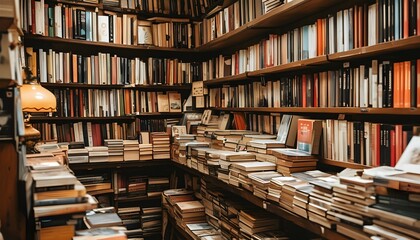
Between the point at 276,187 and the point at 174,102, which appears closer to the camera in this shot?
the point at 276,187

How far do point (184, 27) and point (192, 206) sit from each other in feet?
6.74

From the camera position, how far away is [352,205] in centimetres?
156

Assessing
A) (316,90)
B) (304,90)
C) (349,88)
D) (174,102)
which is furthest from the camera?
(174,102)

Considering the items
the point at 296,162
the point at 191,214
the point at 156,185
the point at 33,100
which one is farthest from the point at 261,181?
the point at 156,185

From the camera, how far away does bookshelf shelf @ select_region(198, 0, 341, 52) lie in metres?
2.30

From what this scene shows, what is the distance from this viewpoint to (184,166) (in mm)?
3680

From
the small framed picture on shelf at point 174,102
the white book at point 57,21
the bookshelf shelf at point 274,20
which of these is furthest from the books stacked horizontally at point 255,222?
the white book at point 57,21

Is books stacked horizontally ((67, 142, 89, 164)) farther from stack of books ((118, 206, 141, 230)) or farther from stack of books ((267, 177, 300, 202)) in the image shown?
stack of books ((267, 177, 300, 202))

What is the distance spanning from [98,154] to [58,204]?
221 centimetres

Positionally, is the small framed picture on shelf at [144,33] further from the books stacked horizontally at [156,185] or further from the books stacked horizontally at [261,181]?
the books stacked horizontally at [261,181]

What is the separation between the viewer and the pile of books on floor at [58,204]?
4.95 feet

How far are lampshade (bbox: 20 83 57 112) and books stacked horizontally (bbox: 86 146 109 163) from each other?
4.07ft

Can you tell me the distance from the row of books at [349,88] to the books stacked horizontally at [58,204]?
147 cm

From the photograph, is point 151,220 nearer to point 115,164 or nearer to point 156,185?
point 156,185
